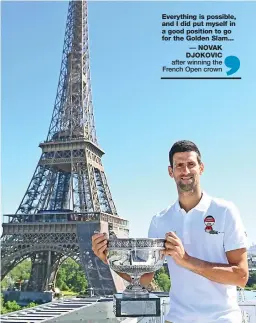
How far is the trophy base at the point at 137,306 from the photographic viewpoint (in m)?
1.58

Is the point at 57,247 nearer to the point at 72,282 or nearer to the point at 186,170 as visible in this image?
the point at 72,282

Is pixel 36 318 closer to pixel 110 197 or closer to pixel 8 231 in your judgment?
pixel 8 231

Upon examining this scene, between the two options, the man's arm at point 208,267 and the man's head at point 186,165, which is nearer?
the man's arm at point 208,267

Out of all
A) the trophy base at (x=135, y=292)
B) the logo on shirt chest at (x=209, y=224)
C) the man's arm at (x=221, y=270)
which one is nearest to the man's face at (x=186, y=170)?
the logo on shirt chest at (x=209, y=224)

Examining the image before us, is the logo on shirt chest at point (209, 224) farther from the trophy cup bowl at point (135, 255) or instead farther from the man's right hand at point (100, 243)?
the man's right hand at point (100, 243)

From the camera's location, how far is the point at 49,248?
2047 centimetres

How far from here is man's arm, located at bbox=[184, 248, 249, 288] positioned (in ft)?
4.91

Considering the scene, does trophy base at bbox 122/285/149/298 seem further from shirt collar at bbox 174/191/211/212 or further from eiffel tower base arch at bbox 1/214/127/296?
eiffel tower base arch at bbox 1/214/127/296

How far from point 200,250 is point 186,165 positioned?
0.31m

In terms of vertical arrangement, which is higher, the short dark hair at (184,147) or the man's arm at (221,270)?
the short dark hair at (184,147)

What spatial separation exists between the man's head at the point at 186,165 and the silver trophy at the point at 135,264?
0.23 meters

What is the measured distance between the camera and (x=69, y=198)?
23.9 metres

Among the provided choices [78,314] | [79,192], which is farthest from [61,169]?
[78,314]

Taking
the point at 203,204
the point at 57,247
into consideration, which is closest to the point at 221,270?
the point at 203,204
